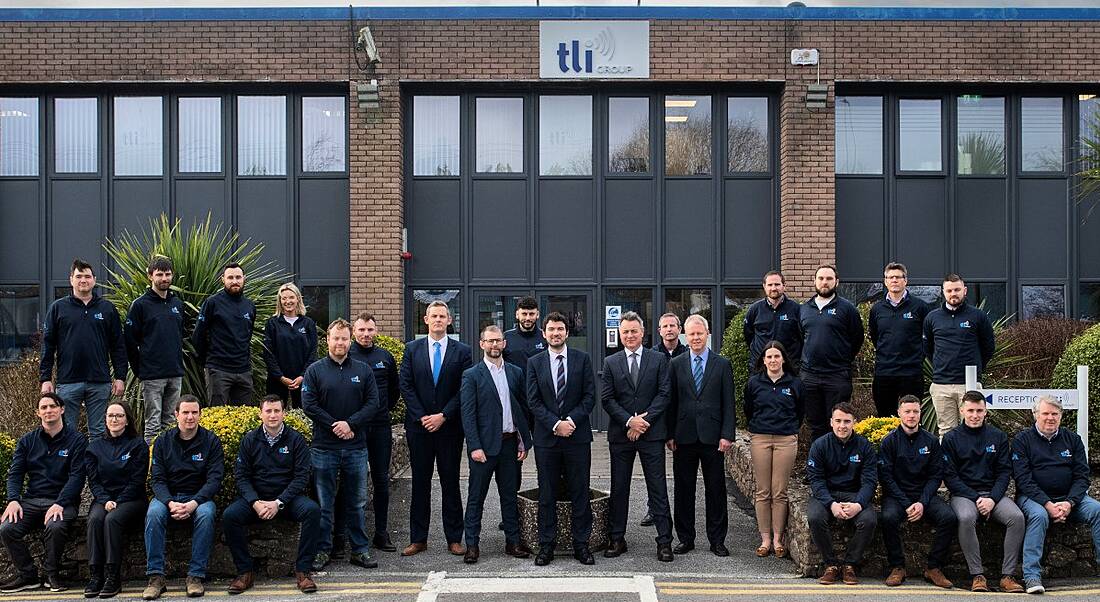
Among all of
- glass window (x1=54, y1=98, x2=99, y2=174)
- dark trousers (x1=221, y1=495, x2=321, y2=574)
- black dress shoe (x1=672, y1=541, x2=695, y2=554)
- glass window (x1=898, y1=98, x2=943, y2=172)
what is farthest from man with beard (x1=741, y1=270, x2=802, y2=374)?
glass window (x1=54, y1=98, x2=99, y2=174)

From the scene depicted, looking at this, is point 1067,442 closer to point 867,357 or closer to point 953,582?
point 953,582

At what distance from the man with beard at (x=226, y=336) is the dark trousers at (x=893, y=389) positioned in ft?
19.1

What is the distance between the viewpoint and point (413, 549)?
25.8 ft

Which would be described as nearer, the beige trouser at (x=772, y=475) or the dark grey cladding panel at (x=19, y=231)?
the beige trouser at (x=772, y=475)

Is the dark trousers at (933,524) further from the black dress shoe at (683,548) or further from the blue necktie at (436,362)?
the blue necktie at (436,362)

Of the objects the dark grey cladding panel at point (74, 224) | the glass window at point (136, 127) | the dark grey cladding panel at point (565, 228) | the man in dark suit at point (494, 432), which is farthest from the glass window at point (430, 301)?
the man in dark suit at point (494, 432)

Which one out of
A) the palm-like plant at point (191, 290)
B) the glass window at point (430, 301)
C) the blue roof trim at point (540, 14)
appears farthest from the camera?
the glass window at point (430, 301)

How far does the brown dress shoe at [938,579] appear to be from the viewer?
23.3 feet

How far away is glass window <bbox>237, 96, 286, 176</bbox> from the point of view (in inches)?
575

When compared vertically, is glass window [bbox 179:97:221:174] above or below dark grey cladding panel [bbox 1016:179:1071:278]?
above

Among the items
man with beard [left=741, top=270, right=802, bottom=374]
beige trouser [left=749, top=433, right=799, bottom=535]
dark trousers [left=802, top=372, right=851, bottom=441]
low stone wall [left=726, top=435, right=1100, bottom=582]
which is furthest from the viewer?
man with beard [left=741, top=270, right=802, bottom=374]

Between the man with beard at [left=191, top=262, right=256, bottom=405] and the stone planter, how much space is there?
3.11 m

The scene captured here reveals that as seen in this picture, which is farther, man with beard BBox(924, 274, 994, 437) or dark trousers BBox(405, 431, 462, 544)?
man with beard BBox(924, 274, 994, 437)

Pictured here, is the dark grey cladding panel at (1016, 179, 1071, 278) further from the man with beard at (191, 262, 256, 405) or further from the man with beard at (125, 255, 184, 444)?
the man with beard at (125, 255, 184, 444)
